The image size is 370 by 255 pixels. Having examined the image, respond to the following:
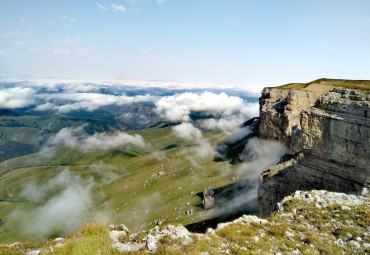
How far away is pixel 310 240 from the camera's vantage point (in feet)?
43.0

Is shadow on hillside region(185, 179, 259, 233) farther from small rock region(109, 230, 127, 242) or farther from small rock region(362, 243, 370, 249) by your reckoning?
small rock region(109, 230, 127, 242)

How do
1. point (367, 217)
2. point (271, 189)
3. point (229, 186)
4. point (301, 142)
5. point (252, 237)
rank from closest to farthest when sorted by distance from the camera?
point (252, 237) < point (367, 217) < point (301, 142) < point (271, 189) < point (229, 186)

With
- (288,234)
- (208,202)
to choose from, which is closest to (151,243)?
(288,234)

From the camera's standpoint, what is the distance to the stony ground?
11359 mm

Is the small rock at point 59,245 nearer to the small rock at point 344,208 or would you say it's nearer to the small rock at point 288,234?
the small rock at point 288,234

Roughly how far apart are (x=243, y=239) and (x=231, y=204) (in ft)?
276

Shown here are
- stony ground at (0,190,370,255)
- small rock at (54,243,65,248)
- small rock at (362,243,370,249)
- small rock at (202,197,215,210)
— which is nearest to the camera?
stony ground at (0,190,370,255)

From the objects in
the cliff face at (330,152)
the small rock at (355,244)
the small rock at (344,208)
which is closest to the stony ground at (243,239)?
the small rock at (355,244)

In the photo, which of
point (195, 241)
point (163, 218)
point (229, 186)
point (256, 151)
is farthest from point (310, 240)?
point (256, 151)

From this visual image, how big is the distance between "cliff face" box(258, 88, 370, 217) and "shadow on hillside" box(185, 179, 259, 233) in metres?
36.6

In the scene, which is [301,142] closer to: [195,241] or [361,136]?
[361,136]

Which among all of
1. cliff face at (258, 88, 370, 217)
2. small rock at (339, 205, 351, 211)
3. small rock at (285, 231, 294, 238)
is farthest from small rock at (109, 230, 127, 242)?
cliff face at (258, 88, 370, 217)

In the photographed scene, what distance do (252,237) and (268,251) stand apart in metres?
1.39

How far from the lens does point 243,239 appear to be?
12797 millimetres
